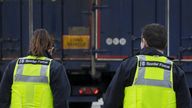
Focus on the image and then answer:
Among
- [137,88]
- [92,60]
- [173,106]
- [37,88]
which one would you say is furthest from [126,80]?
[92,60]

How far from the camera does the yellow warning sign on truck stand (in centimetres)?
861

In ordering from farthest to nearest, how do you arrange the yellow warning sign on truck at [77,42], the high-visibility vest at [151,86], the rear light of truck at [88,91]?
the rear light of truck at [88,91] → the yellow warning sign on truck at [77,42] → the high-visibility vest at [151,86]

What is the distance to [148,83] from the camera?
4250 millimetres

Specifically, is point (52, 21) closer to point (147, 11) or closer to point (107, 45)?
point (107, 45)

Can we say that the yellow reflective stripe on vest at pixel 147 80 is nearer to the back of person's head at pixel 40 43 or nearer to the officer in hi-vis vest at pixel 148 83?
the officer in hi-vis vest at pixel 148 83

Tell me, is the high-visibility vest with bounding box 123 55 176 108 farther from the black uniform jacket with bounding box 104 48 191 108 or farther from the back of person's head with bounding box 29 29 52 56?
the back of person's head with bounding box 29 29 52 56

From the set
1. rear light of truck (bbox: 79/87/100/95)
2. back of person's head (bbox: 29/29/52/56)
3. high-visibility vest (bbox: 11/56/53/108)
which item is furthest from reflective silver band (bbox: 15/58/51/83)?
rear light of truck (bbox: 79/87/100/95)

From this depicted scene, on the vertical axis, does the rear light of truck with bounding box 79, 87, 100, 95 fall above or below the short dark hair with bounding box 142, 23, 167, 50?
below

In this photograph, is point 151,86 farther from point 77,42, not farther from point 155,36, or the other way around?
point 77,42

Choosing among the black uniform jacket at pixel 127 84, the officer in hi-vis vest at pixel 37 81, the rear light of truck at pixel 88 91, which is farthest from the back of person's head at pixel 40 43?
the rear light of truck at pixel 88 91

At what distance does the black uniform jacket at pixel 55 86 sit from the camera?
4.86 metres

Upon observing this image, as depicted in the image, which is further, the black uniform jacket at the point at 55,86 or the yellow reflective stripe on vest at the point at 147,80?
the black uniform jacket at the point at 55,86

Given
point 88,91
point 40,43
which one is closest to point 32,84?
point 40,43

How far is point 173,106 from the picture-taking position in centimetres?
425
